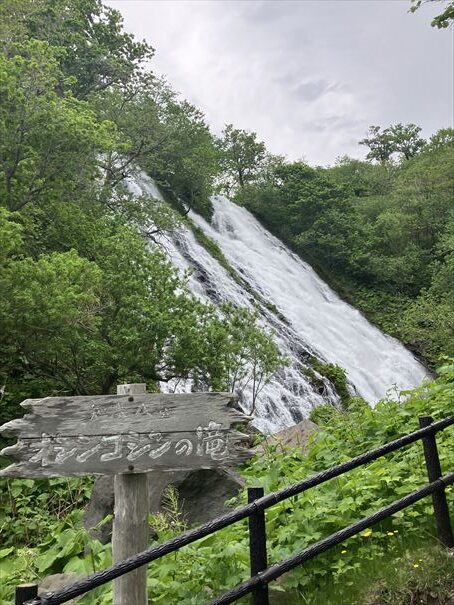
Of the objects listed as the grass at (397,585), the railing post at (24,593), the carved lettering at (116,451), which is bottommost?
the grass at (397,585)

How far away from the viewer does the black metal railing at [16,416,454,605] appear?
181 centimetres

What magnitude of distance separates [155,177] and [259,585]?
83.6 feet

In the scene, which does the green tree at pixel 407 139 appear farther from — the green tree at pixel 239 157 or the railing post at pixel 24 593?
the railing post at pixel 24 593

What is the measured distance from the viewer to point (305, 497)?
3.88 meters

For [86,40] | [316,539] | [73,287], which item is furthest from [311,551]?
[86,40]

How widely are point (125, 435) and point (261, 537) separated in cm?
79

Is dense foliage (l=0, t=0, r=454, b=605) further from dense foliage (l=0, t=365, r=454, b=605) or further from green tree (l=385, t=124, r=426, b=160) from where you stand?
green tree (l=385, t=124, r=426, b=160)

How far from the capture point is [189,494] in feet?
18.1

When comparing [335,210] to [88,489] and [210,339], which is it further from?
[88,489]

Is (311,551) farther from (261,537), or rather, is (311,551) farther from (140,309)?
(140,309)

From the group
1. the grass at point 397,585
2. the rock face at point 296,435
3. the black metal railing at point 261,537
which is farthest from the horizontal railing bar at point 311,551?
the rock face at point 296,435

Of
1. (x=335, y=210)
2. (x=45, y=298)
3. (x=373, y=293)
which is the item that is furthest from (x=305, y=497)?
(x=335, y=210)

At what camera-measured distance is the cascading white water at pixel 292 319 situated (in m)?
16.1

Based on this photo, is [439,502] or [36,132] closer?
[439,502]
